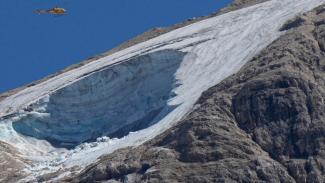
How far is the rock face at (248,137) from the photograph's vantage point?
6975 cm

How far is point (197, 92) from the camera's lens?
3231 inches

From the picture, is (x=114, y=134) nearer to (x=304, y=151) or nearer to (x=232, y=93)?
(x=232, y=93)

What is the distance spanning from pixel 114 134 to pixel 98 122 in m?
2.63

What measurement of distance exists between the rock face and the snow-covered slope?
5.98 metres

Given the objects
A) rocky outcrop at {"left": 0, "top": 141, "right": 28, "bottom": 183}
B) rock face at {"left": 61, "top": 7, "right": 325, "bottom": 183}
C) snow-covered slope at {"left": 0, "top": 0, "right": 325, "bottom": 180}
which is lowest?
rock face at {"left": 61, "top": 7, "right": 325, "bottom": 183}

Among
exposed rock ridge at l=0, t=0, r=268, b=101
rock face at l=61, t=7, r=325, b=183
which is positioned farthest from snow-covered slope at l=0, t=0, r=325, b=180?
exposed rock ridge at l=0, t=0, r=268, b=101

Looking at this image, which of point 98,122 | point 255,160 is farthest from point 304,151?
point 98,122

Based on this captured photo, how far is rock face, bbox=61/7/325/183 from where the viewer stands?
229ft

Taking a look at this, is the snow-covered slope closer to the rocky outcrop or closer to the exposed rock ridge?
the rocky outcrop

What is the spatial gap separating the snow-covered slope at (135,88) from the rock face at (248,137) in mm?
5983

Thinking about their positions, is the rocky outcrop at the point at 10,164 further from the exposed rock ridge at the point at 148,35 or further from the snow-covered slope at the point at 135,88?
the exposed rock ridge at the point at 148,35

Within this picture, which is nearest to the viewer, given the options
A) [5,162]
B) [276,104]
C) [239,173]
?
[239,173]

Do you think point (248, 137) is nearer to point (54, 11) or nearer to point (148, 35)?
point (54, 11)

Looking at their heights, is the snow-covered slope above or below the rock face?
above
